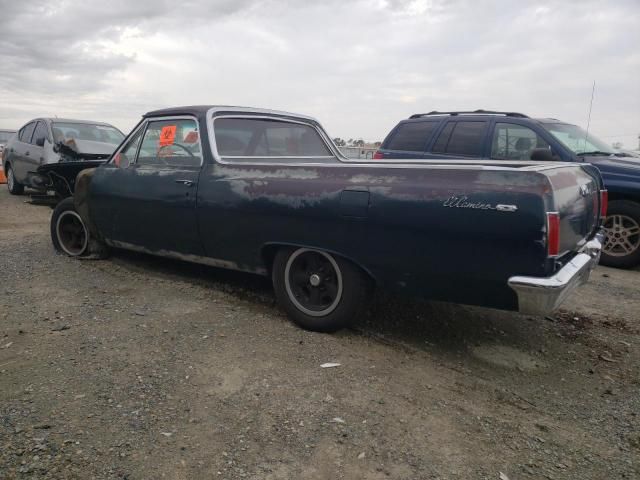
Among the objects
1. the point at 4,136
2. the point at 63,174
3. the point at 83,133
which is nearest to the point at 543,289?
the point at 63,174

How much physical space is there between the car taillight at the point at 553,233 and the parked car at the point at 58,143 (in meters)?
7.71

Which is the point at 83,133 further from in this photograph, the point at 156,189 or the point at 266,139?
the point at 266,139

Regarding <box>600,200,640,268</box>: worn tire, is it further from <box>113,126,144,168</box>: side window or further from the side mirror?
<box>113,126,144,168</box>: side window

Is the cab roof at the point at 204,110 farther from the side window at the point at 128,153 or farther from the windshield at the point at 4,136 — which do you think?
the windshield at the point at 4,136

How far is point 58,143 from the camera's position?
9.11m

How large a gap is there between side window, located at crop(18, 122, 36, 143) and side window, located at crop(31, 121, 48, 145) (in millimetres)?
223

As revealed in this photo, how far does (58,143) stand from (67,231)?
4.28 metres

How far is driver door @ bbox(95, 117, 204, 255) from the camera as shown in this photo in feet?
13.7

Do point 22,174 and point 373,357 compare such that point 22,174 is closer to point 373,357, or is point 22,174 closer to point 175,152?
point 175,152

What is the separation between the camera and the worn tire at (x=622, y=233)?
19.3 feet

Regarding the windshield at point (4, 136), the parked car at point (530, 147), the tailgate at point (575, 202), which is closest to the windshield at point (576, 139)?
the parked car at point (530, 147)

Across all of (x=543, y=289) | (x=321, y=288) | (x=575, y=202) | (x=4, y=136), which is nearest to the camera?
(x=543, y=289)

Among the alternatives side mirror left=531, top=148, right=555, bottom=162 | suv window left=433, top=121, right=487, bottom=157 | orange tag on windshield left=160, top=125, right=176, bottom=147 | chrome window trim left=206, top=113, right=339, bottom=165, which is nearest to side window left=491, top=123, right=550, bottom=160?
suv window left=433, top=121, right=487, bottom=157

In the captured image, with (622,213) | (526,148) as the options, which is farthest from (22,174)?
(622,213)
